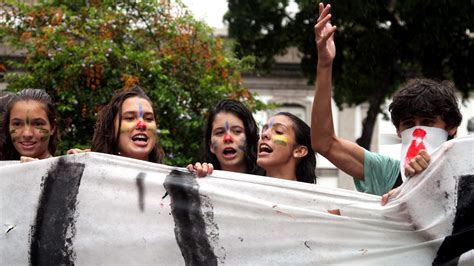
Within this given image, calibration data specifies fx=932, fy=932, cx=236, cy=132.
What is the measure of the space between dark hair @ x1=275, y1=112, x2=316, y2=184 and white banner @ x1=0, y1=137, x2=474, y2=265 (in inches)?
31.9

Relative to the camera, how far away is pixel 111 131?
4.28 meters

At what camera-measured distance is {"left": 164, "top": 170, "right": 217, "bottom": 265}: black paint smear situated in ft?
11.4

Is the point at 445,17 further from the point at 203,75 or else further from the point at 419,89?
the point at 419,89

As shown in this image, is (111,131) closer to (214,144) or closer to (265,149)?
(214,144)

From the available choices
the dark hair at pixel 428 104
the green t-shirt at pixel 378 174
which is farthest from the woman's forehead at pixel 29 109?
the dark hair at pixel 428 104

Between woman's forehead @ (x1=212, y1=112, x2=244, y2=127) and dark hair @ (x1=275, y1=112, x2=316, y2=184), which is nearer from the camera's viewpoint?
dark hair @ (x1=275, y1=112, x2=316, y2=184)

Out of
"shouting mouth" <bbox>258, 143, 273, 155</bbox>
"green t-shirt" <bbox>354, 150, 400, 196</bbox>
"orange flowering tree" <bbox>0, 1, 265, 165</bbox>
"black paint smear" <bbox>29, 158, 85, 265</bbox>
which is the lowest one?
"black paint smear" <bbox>29, 158, 85, 265</bbox>

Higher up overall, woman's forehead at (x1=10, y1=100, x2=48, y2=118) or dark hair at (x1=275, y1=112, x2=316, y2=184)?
woman's forehead at (x1=10, y1=100, x2=48, y2=118)

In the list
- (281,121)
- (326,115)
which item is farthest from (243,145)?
(326,115)

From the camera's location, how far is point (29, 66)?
8766mm

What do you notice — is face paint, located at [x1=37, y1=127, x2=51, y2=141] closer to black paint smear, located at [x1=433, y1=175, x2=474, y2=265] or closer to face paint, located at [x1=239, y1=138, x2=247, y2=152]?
face paint, located at [x1=239, y1=138, x2=247, y2=152]

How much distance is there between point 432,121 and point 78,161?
54.9 inches

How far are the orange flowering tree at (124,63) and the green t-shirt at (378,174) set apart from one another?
14.0 ft

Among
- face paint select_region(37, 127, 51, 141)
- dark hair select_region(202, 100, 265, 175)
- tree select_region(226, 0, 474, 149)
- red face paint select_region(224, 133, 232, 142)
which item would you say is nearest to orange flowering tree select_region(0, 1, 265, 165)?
dark hair select_region(202, 100, 265, 175)
